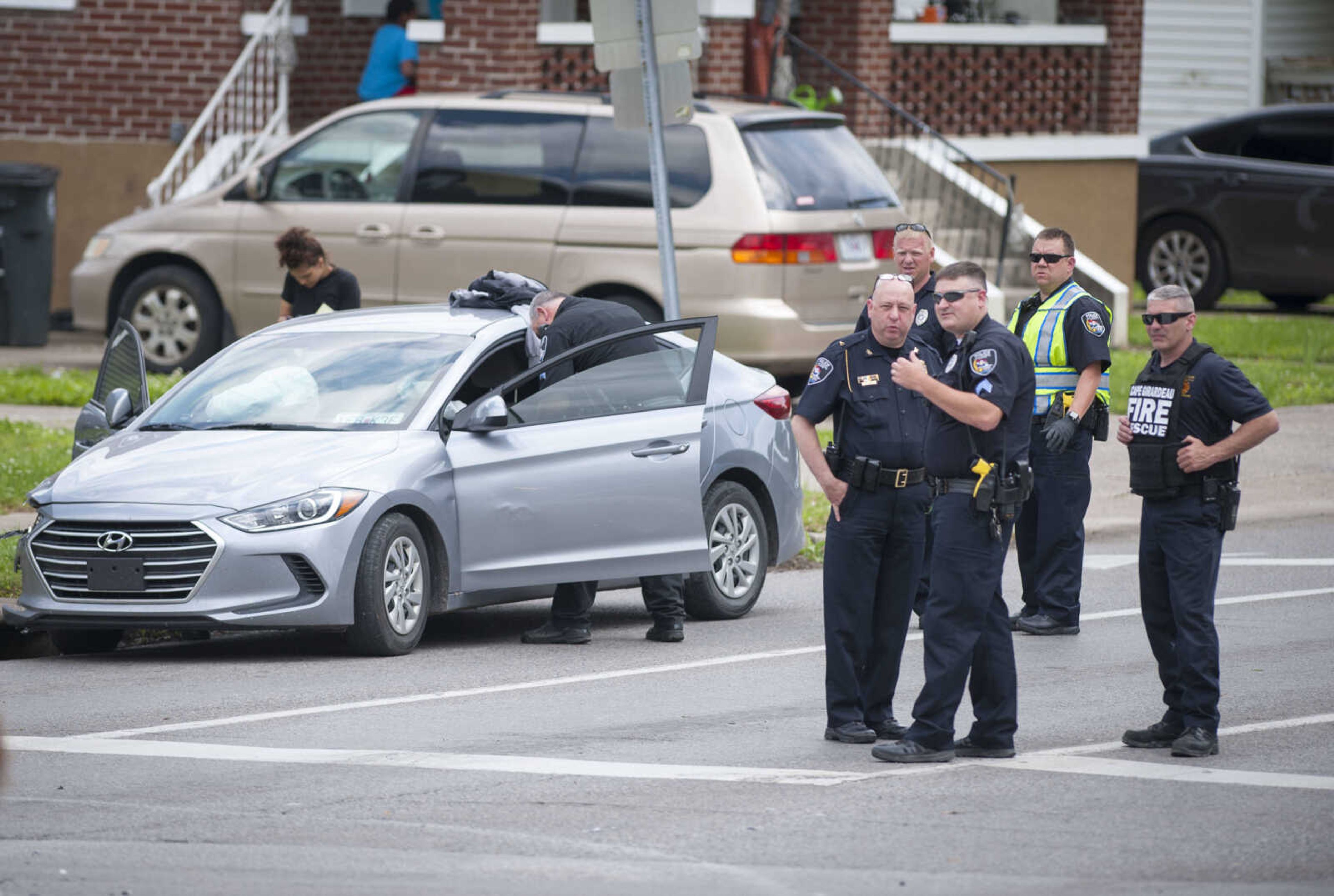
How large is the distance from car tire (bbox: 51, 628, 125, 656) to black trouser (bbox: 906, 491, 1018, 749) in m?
4.23

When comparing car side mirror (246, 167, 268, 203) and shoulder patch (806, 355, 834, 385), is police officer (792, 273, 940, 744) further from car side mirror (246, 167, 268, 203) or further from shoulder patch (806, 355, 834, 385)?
car side mirror (246, 167, 268, 203)

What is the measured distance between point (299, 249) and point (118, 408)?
91.6 inches

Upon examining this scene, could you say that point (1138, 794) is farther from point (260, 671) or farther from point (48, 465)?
point (48, 465)

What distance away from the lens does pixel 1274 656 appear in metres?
9.70

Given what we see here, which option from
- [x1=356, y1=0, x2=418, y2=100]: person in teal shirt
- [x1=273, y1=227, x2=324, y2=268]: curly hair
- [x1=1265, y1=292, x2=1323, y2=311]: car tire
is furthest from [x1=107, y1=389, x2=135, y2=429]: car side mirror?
[x1=1265, y1=292, x2=1323, y2=311]: car tire

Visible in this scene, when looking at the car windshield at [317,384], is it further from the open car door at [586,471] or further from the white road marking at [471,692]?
the white road marking at [471,692]

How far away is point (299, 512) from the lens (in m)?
9.20

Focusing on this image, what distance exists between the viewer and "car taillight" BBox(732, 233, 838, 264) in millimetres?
15227

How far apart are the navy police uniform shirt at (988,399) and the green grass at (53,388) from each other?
A: 904cm

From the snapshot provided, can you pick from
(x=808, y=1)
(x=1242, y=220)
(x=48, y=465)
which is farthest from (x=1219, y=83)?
(x=48, y=465)

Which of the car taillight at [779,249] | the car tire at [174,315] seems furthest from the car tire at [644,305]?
the car tire at [174,315]

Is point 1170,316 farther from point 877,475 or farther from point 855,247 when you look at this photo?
point 855,247

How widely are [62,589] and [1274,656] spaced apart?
5.25 m

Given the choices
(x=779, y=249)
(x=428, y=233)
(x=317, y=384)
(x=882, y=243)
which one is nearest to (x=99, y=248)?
(x=428, y=233)
